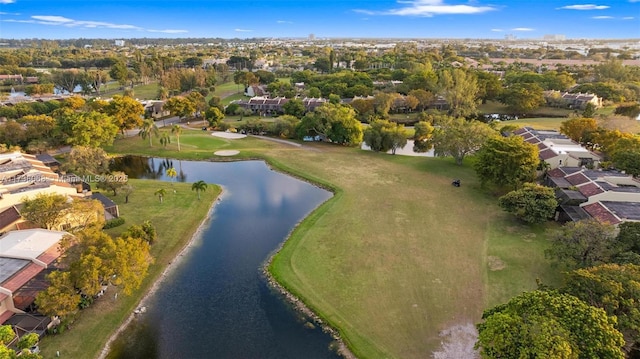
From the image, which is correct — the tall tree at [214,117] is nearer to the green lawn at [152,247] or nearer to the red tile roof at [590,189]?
the green lawn at [152,247]

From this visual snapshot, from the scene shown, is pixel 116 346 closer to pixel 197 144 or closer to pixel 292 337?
pixel 292 337

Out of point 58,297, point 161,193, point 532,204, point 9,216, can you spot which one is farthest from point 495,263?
point 9,216

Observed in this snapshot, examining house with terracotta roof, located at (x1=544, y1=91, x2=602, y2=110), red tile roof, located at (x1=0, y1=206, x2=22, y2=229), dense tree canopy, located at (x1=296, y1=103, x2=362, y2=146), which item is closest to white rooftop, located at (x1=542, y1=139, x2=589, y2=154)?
dense tree canopy, located at (x1=296, y1=103, x2=362, y2=146)

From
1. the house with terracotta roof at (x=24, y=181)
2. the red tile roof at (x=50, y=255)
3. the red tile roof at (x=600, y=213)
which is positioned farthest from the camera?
the house with terracotta roof at (x=24, y=181)

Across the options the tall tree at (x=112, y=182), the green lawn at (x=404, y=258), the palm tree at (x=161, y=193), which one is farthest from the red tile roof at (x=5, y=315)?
the palm tree at (x=161, y=193)

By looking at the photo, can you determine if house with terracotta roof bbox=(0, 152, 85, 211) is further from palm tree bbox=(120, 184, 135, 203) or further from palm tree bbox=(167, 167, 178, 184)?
palm tree bbox=(167, 167, 178, 184)

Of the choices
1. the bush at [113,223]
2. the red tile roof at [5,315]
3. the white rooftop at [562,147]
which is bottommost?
the red tile roof at [5,315]
